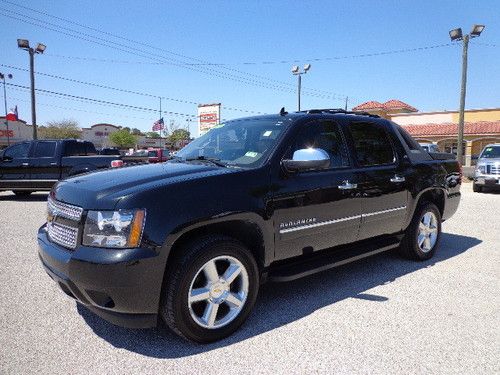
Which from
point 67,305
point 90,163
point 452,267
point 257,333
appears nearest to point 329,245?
point 257,333

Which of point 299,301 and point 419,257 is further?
point 419,257

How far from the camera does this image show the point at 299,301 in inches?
149

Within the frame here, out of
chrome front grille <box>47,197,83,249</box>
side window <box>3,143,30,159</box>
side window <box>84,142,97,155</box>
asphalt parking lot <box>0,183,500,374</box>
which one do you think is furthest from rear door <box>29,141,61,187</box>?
chrome front grille <box>47,197,83,249</box>

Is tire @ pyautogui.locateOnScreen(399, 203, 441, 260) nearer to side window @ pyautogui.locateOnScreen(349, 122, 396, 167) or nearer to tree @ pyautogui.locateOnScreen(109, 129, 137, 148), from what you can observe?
side window @ pyautogui.locateOnScreen(349, 122, 396, 167)

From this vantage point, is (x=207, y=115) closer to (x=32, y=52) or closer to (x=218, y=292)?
(x=32, y=52)

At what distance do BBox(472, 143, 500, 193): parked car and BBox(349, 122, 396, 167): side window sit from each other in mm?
11341

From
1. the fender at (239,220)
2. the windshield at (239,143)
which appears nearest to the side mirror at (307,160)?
the windshield at (239,143)

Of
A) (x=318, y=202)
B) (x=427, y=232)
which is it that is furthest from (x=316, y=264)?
(x=427, y=232)

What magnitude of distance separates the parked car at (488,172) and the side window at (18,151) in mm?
15512

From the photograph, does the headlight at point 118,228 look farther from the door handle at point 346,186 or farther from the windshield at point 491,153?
the windshield at point 491,153

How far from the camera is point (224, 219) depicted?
9.80ft

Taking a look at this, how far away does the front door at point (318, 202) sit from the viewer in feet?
11.2

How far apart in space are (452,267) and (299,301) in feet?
7.84

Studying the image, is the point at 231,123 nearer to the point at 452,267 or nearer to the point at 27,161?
the point at 452,267
